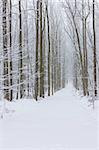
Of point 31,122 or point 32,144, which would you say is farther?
point 31,122

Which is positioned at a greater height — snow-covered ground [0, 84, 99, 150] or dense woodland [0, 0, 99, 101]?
dense woodland [0, 0, 99, 101]

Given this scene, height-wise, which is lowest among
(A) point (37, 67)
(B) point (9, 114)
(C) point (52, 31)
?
(B) point (9, 114)

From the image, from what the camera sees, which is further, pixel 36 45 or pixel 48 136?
pixel 36 45

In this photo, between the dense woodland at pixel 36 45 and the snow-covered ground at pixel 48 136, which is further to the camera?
the dense woodland at pixel 36 45

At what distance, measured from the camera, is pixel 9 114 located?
36.4 ft

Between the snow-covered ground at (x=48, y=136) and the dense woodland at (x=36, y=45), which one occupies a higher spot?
the dense woodland at (x=36, y=45)

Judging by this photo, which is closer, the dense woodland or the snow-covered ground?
the snow-covered ground

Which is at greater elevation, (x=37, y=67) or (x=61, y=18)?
(x=61, y=18)

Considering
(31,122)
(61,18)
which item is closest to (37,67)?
(31,122)

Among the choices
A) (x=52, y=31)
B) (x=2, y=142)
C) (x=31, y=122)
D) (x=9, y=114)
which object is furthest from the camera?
(x=52, y=31)

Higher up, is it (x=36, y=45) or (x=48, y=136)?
(x=36, y=45)

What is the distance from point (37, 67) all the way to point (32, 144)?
15.1m

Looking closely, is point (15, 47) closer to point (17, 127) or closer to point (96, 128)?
point (17, 127)

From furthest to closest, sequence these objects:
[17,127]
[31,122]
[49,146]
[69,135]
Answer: [31,122], [17,127], [69,135], [49,146]
